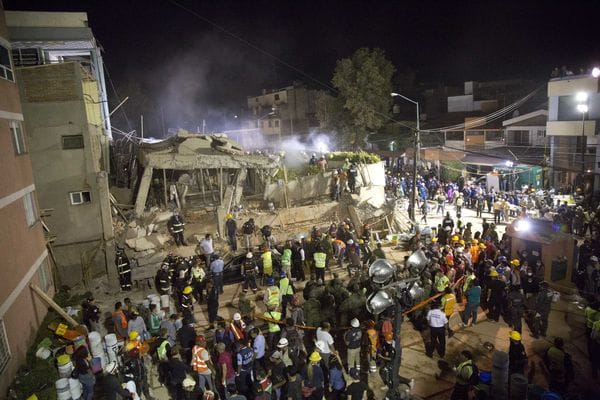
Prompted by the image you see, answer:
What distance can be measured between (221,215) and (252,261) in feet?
16.2

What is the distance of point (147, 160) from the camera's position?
1942cm

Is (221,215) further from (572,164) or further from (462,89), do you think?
(462,89)

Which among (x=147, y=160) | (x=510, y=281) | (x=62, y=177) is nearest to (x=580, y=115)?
(x=510, y=281)

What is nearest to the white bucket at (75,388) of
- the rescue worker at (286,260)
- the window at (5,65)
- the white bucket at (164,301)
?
the white bucket at (164,301)

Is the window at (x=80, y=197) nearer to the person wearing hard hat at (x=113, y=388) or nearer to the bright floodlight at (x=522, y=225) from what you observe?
the person wearing hard hat at (x=113, y=388)

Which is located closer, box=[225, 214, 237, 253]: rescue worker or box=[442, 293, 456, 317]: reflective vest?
box=[442, 293, 456, 317]: reflective vest

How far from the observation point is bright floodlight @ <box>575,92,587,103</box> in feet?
83.5

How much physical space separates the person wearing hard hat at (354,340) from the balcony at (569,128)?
85.1 feet

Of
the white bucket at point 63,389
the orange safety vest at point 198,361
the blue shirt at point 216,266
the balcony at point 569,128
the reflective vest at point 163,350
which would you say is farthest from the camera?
the balcony at point 569,128

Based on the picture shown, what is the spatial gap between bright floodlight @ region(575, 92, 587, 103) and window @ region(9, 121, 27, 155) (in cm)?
2953

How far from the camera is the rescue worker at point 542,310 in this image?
11.5 metres

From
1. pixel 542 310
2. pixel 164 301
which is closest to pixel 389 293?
pixel 542 310

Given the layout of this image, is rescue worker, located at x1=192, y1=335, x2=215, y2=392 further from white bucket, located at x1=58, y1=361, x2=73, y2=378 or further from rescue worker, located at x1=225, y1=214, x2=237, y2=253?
rescue worker, located at x1=225, y1=214, x2=237, y2=253

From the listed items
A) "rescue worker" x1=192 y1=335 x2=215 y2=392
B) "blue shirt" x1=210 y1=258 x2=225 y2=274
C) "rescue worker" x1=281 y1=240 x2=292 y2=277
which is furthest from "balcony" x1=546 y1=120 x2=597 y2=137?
→ "rescue worker" x1=192 y1=335 x2=215 y2=392
